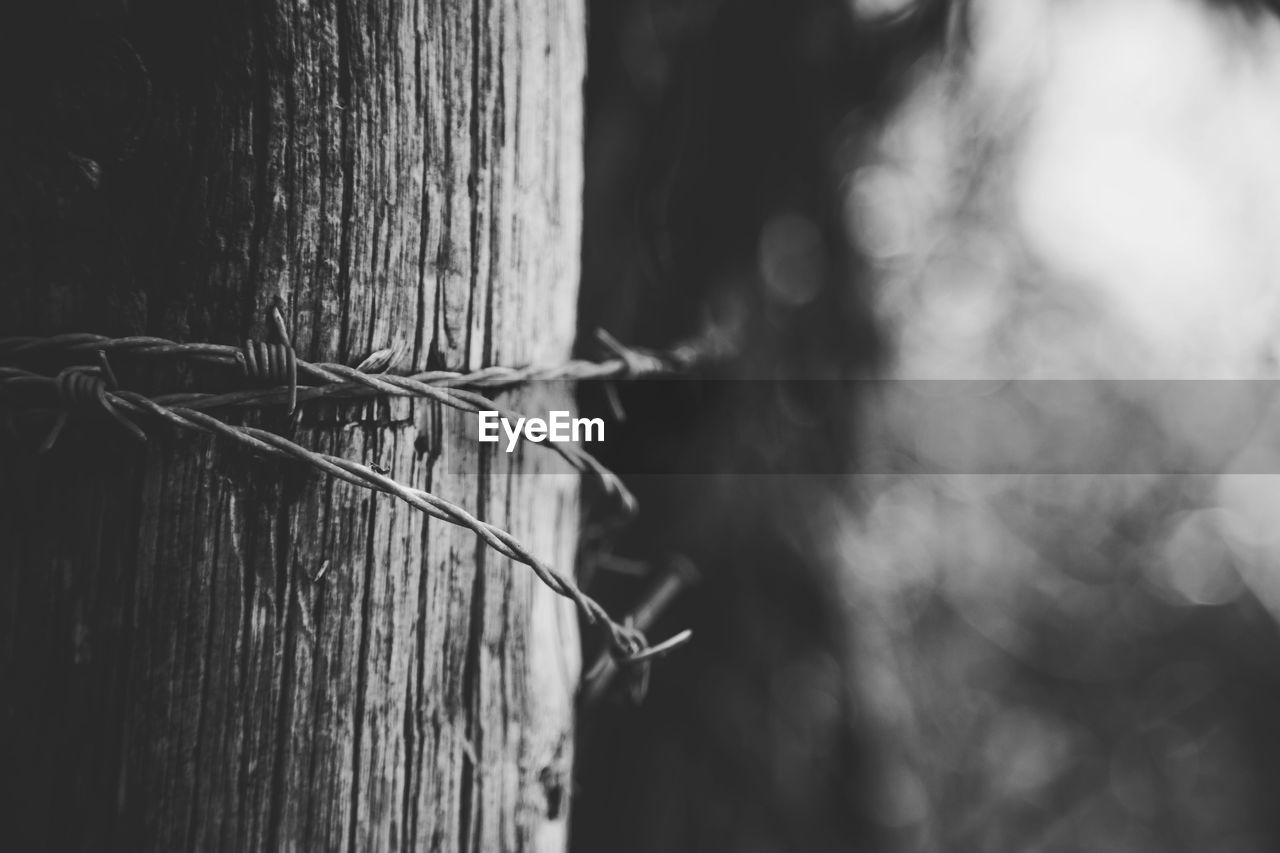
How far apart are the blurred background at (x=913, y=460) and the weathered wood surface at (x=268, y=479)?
0.60 metres

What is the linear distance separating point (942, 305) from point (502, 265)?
332cm

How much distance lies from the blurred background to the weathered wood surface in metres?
0.60

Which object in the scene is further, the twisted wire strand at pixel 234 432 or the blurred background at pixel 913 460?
the blurred background at pixel 913 460

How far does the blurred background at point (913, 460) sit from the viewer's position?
7.91 feet

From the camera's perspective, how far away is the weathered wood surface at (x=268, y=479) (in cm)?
67

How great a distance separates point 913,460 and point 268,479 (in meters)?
3.57

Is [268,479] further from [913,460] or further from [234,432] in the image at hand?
[913,460]

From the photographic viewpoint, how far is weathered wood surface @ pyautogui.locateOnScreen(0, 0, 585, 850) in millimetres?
665

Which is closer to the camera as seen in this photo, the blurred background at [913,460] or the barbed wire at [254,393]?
the barbed wire at [254,393]

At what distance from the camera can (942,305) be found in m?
3.69

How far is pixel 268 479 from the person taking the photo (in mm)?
707

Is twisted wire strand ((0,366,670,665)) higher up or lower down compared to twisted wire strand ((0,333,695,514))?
lower down

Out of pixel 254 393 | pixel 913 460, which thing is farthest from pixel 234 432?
pixel 913 460

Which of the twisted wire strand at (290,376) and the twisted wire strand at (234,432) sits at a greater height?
the twisted wire strand at (290,376)
